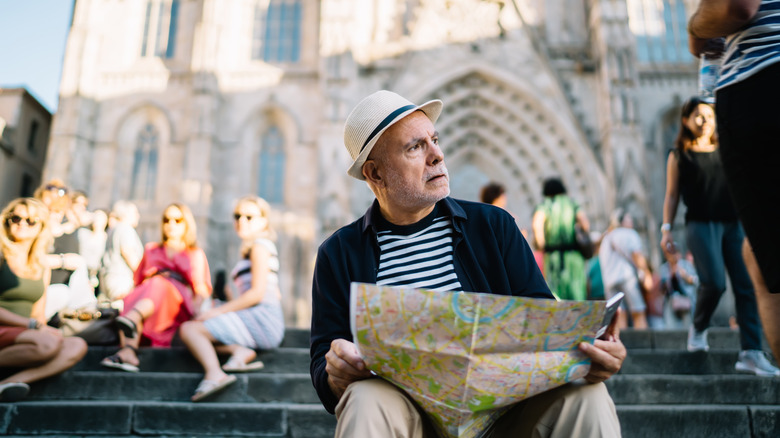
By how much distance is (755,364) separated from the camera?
366 cm

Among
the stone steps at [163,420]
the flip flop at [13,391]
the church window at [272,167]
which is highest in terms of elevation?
the church window at [272,167]

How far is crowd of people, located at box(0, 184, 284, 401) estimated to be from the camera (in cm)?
358

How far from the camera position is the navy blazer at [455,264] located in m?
1.69

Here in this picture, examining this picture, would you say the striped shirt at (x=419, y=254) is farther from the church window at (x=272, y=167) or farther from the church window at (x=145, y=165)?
the church window at (x=145, y=165)

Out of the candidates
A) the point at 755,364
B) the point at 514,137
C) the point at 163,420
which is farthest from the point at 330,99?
the point at 755,364

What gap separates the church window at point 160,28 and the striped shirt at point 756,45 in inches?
736

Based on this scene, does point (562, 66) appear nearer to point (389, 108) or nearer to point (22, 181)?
point (389, 108)

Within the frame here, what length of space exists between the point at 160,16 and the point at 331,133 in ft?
27.4

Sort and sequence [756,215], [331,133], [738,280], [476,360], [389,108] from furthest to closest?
1. [331,133]
2. [738,280]
3. [756,215]
4. [389,108]
5. [476,360]

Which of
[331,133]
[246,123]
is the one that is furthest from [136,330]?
[246,123]

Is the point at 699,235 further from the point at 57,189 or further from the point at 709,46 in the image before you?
the point at 57,189

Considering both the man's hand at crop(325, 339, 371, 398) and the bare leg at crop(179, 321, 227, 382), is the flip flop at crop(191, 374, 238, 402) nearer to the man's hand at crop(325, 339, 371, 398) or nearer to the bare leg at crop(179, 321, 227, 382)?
the bare leg at crop(179, 321, 227, 382)

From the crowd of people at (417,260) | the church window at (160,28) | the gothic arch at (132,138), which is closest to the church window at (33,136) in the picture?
the gothic arch at (132,138)

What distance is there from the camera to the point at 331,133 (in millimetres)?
14859
